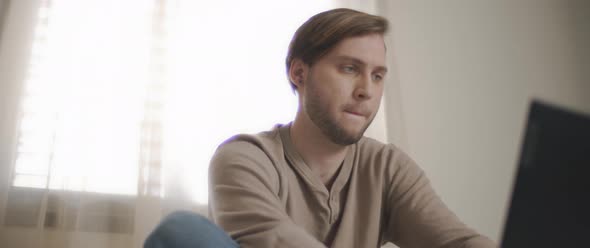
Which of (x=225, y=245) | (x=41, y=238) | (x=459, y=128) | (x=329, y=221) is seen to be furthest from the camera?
(x=459, y=128)

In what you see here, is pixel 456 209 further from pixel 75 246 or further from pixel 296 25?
pixel 75 246

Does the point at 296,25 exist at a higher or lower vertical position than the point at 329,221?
higher

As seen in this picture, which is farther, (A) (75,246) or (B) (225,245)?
(A) (75,246)

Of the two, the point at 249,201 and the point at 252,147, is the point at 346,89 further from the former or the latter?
the point at 249,201

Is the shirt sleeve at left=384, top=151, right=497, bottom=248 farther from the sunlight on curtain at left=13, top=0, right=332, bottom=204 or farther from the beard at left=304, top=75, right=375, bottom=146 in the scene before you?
the sunlight on curtain at left=13, top=0, right=332, bottom=204

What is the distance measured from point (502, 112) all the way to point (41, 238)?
1610 mm

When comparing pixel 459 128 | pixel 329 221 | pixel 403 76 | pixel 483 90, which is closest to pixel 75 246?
pixel 329 221

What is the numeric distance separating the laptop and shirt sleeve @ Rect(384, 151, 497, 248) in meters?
0.61

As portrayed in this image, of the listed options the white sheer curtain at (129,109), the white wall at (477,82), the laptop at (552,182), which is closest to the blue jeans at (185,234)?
the laptop at (552,182)

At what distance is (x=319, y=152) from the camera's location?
3.46 feet

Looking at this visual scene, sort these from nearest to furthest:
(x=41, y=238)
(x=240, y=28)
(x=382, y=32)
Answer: (x=382, y=32)
(x=41, y=238)
(x=240, y=28)

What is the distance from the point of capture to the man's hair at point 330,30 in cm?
105

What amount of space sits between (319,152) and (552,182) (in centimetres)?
74

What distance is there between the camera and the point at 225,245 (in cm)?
68
